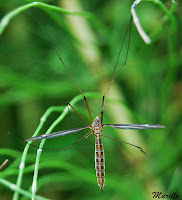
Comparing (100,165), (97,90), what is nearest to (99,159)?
(100,165)

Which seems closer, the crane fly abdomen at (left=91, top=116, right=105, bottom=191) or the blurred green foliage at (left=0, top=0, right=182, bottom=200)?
the crane fly abdomen at (left=91, top=116, right=105, bottom=191)

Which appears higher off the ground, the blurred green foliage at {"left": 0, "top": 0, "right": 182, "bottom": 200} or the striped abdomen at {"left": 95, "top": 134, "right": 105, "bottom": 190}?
the blurred green foliage at {"left": 0, "top": 0, "right": 182, "bottom": 200}

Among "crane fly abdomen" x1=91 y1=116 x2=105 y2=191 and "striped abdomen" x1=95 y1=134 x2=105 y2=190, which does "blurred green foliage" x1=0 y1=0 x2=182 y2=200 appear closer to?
"crane fly abdomen" x1=91 y1=116 x2=105 y2=191

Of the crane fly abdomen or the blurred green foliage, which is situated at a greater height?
the blurred green foliage

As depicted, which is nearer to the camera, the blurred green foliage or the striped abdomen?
the striped abdomen

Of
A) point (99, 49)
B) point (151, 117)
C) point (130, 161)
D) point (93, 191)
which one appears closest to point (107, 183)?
point (93, 191)

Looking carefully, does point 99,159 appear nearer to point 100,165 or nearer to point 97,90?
point 100,165

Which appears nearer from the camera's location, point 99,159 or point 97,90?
point 99,159

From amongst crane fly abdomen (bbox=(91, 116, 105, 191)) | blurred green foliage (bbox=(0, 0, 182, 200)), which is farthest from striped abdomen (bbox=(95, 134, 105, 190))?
blurred green foliage (bbox=(0, 0, 182, 200))

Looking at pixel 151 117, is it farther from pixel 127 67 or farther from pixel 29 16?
pixel 29 16
